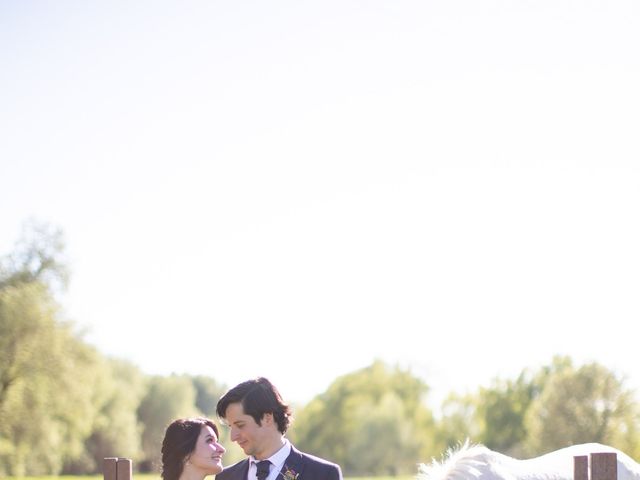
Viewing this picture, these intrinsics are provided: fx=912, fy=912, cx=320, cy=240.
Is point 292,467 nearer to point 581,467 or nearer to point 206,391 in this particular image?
point 581,467

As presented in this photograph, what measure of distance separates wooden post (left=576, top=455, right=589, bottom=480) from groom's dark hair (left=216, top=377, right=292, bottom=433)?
5.33 ft

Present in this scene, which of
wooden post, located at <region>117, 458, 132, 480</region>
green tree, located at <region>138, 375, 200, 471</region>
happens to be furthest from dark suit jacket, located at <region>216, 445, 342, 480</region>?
green tree, located at <region>138, 375, 200, 471</region>

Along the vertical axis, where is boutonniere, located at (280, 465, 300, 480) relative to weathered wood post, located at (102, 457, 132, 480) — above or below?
above

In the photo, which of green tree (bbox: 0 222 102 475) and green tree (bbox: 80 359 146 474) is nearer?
green tree (bbox: 0 222 102 475)

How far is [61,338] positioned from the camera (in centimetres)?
3155

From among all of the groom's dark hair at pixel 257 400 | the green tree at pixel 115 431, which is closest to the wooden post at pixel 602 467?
the groom's dark hair at pixel 257 400

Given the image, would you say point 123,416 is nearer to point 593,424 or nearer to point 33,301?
point 33,301

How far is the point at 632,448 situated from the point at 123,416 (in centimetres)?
2289

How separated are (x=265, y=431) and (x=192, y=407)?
46738 millimetres

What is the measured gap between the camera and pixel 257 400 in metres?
5.10

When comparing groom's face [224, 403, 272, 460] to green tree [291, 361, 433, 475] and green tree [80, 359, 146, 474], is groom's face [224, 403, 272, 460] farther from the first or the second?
green tree [291, 361, 433, 475]

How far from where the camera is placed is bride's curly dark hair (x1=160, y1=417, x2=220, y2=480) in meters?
5.29

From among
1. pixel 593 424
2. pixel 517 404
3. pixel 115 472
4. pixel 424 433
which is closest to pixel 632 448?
pixel 593 424

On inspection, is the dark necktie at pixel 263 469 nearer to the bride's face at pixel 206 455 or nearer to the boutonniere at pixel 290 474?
the boutonniere at pixel 290 474
